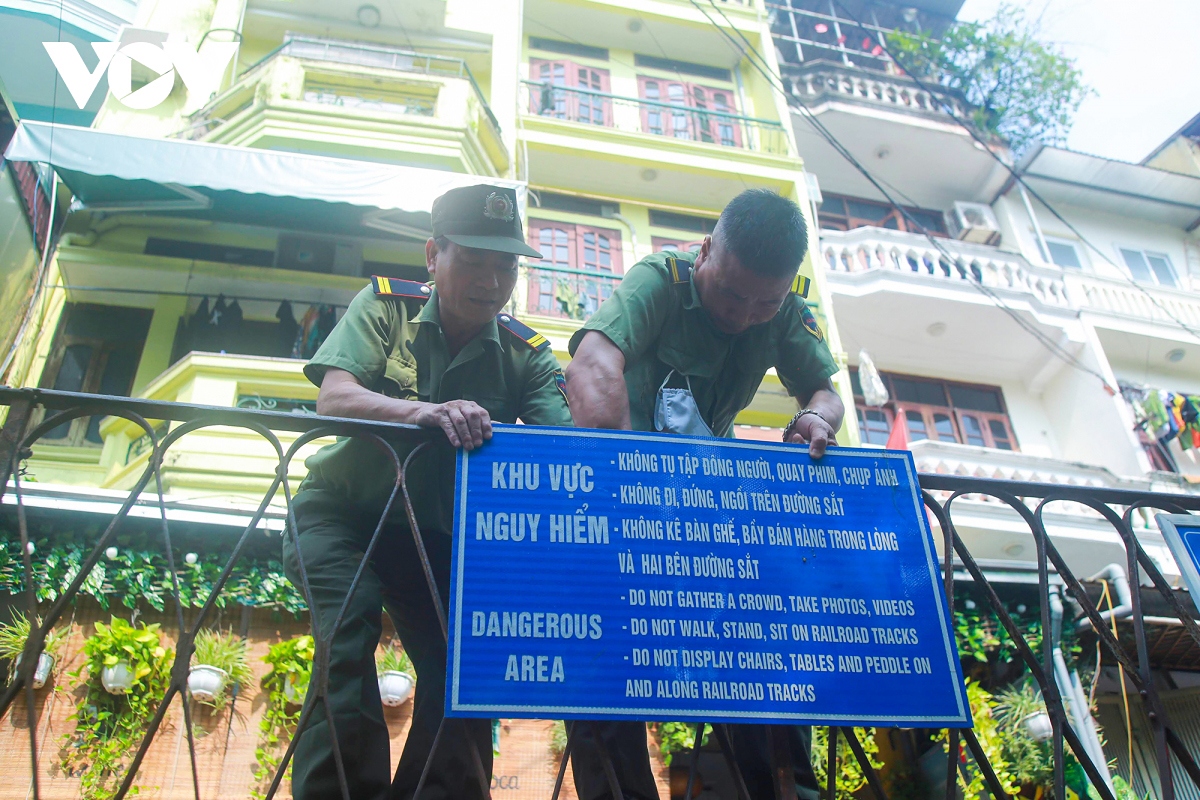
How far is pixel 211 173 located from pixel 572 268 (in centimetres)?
435

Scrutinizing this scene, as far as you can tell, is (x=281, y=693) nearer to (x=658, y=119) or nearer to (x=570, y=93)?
(x=570, y=93)

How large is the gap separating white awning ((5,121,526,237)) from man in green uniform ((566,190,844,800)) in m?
5.92

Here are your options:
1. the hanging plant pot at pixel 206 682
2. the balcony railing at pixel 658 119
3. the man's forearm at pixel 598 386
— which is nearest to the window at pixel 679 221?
the balcony railing at pixel 658 119

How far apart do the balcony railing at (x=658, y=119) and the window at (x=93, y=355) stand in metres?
6.08

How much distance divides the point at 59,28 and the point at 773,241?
363 inches

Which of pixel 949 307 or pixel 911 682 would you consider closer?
pixel 911 682

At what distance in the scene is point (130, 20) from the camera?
A: 36.0 ft

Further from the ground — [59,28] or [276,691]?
[59,28]

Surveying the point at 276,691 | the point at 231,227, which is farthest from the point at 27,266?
the point at 276,691

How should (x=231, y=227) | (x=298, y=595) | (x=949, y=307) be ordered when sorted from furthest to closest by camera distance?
(x=949, y=307) < (x=231, y=227) < (x=298, y=595)

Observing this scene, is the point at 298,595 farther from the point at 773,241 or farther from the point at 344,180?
the point at 773,241

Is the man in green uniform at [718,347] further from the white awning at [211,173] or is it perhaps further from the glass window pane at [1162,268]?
the glass window pane at [1162,268]

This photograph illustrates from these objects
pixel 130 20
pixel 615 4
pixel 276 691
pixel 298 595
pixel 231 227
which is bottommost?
pixel 276 691

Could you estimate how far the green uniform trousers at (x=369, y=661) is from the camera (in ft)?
6.87
